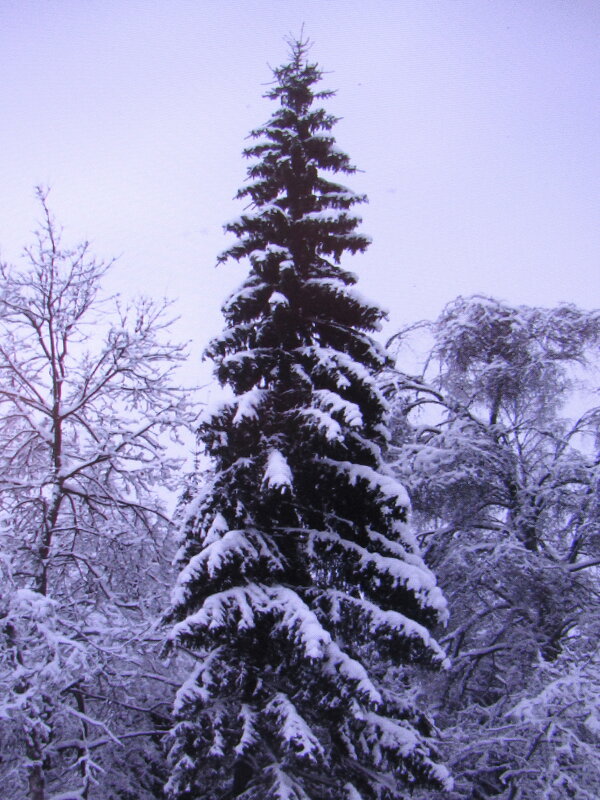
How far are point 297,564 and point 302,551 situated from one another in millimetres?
219

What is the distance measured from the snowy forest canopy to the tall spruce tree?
1.3 inches

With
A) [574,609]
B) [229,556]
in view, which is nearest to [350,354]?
[229,556]

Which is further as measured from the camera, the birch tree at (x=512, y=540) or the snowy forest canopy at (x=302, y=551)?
the birch tree at (x=512, y=540)

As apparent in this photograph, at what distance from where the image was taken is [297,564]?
6.72m

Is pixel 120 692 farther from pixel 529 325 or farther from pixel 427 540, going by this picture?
pixel 529 325

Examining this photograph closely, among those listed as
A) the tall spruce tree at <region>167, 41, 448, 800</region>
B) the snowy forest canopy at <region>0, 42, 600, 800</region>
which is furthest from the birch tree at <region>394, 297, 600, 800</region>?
the tall spruce tree at <region>167, 41, 448, 800</region>

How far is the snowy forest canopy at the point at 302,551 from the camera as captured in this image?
5.89m

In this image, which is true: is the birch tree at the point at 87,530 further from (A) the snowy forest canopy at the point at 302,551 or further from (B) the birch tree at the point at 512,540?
(B) the birch tree at the point at 512,540

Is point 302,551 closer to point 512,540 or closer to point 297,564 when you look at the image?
point 297,564

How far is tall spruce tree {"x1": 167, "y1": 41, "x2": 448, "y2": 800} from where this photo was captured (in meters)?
5.61

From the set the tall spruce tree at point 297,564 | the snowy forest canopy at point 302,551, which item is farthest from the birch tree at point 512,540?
the tall spruce tree at point 297,564

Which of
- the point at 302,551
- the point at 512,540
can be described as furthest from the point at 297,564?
the point at 512,540

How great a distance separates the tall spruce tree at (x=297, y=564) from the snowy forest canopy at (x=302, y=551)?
0.03m

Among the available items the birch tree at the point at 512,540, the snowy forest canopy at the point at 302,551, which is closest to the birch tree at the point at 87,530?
the snowy forest canopy at the point at 302,551
